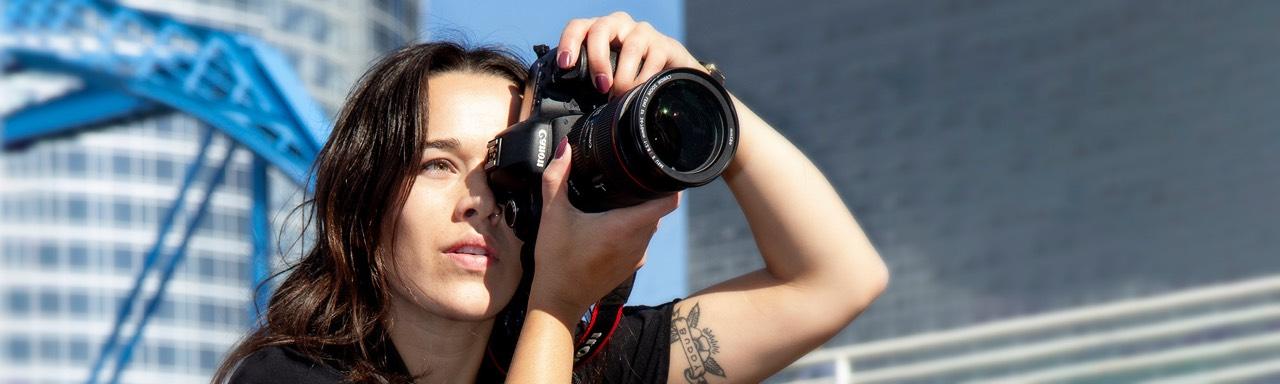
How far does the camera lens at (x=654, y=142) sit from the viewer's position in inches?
60.3

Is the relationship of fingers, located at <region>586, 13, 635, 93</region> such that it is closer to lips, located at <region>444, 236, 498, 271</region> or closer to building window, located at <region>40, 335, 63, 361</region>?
lips, located at <region>444, 236, 498, 271</region>

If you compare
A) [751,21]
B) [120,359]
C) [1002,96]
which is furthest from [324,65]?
[120,359]

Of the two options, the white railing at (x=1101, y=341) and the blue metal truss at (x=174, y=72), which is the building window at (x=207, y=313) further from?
the white railing at (x=1101, y=341)

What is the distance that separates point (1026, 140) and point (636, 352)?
6619 cm

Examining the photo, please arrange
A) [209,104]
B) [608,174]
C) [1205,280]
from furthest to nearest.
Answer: [1205,280]
[209,104]
[608,174]

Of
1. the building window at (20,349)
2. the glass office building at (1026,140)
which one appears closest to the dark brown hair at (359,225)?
the building window at (20,349)

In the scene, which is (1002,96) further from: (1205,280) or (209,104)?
(209,104)

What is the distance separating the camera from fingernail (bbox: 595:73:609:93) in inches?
68.2

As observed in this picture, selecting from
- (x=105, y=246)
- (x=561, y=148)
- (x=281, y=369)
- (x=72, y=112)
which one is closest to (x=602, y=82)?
(x=561, y=148)

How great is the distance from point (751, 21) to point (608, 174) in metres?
68.4

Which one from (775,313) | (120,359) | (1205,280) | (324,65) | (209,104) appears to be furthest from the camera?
(1205,280)

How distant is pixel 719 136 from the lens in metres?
1.60

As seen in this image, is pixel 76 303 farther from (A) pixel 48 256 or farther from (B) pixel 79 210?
(B) pixel 79 210

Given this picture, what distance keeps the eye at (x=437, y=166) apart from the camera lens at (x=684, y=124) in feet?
0.95
